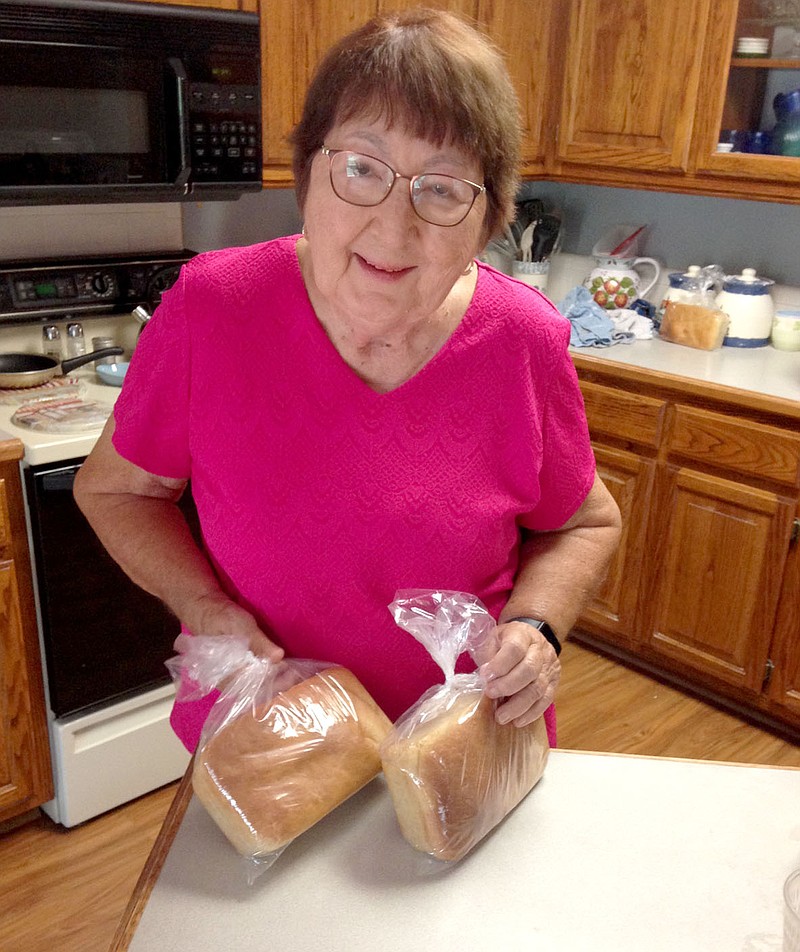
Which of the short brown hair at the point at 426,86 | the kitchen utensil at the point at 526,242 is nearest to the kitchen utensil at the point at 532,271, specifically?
the kitchen utensil at the point at 526,242

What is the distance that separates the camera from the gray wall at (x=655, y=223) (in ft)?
8.63

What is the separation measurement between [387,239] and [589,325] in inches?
78.5

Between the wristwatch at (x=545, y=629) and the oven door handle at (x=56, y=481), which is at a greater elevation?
the wristwatch at (x=545, y=629)

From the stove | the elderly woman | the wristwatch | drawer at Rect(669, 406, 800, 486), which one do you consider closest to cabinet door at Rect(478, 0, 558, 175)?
drawer at Rect(669, 406, 800, 486)

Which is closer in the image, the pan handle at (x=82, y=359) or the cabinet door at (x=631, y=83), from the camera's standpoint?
the pan handle at (x=82, y=359)

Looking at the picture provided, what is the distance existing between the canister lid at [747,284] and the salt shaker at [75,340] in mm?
1830

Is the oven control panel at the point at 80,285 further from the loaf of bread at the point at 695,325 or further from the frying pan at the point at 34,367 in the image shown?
the loaf of bread at the point at 695,325

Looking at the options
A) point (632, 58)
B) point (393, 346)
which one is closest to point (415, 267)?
point (393, 346)

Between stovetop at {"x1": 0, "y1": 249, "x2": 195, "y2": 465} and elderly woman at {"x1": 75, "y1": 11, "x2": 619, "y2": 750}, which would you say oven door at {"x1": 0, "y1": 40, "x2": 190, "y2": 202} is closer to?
stovetop at {"x1": 0, "y1": 249, "x2": 195, "y2": 465}

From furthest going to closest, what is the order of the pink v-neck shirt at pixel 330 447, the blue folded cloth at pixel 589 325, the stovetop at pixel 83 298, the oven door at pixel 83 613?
the blue folded cloth at pixel 589 325
the stovetop at pixel 83 298
the oven door at pixel 83 613
the pink v-neck shirt at pixel 330 447

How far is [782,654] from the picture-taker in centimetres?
241

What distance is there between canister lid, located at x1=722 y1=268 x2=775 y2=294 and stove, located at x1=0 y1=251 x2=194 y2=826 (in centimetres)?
160

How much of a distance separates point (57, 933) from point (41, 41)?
168 cm

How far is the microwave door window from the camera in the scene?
1.75m
